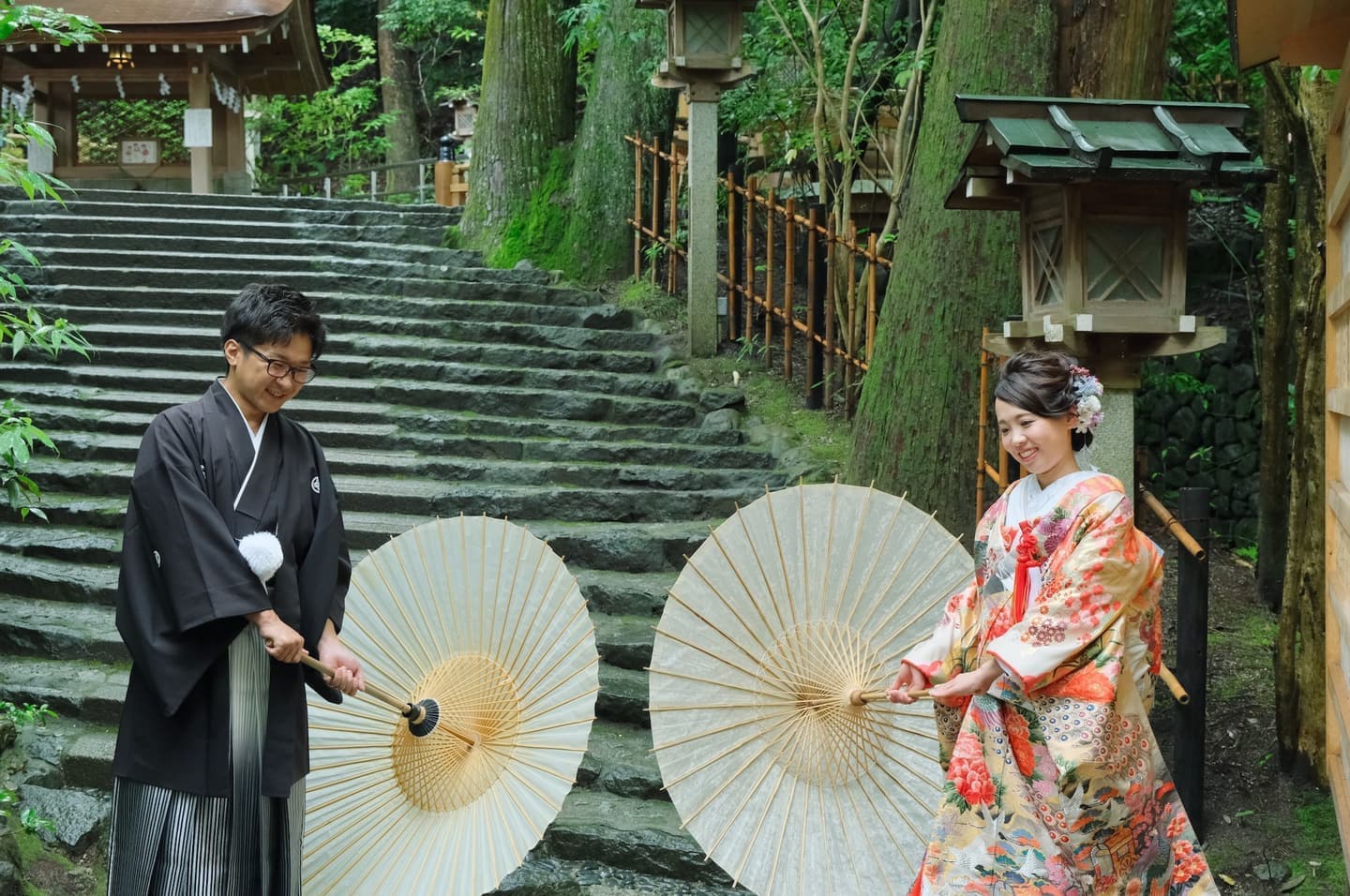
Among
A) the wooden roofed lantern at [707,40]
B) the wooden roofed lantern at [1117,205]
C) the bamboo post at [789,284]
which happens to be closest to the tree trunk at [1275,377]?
the bamboo post at [789,284]

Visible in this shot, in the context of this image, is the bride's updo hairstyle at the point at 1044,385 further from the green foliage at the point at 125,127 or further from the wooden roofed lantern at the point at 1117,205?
the green foliage at the point at 125,127

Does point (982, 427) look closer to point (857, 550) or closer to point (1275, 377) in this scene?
point (857, 550)

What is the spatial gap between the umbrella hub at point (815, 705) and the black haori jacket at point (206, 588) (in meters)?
1.19

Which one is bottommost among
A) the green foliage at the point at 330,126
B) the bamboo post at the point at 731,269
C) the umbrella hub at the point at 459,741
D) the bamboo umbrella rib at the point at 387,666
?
the umbrella hub at the point at 459,741

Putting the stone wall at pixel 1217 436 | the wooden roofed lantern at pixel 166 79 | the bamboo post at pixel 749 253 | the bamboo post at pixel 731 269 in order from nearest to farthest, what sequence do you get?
the bamboo post at pixel 749 253
the bamboo post at pixel 731 269
the stone wall at pixel 1217 436
the wooden roofed lantern at pixel 166 79

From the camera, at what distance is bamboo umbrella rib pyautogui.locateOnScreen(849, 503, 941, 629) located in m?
3.40

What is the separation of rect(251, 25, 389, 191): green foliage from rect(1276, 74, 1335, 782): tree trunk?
54.4ft

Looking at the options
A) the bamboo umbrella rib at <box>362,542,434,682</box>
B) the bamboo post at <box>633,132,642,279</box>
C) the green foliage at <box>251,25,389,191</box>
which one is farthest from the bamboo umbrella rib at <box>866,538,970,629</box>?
the green foliage at <box>251,25,389,191</box>

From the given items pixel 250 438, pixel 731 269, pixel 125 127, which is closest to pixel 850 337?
pixel 731 269

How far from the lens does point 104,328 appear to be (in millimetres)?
9477

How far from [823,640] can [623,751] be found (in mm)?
2185

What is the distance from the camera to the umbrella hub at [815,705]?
3.32m

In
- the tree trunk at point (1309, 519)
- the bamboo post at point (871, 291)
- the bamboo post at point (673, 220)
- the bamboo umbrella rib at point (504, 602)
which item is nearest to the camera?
the bamboo umbrella rib at point (504, 602)

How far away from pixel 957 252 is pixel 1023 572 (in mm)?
2751
